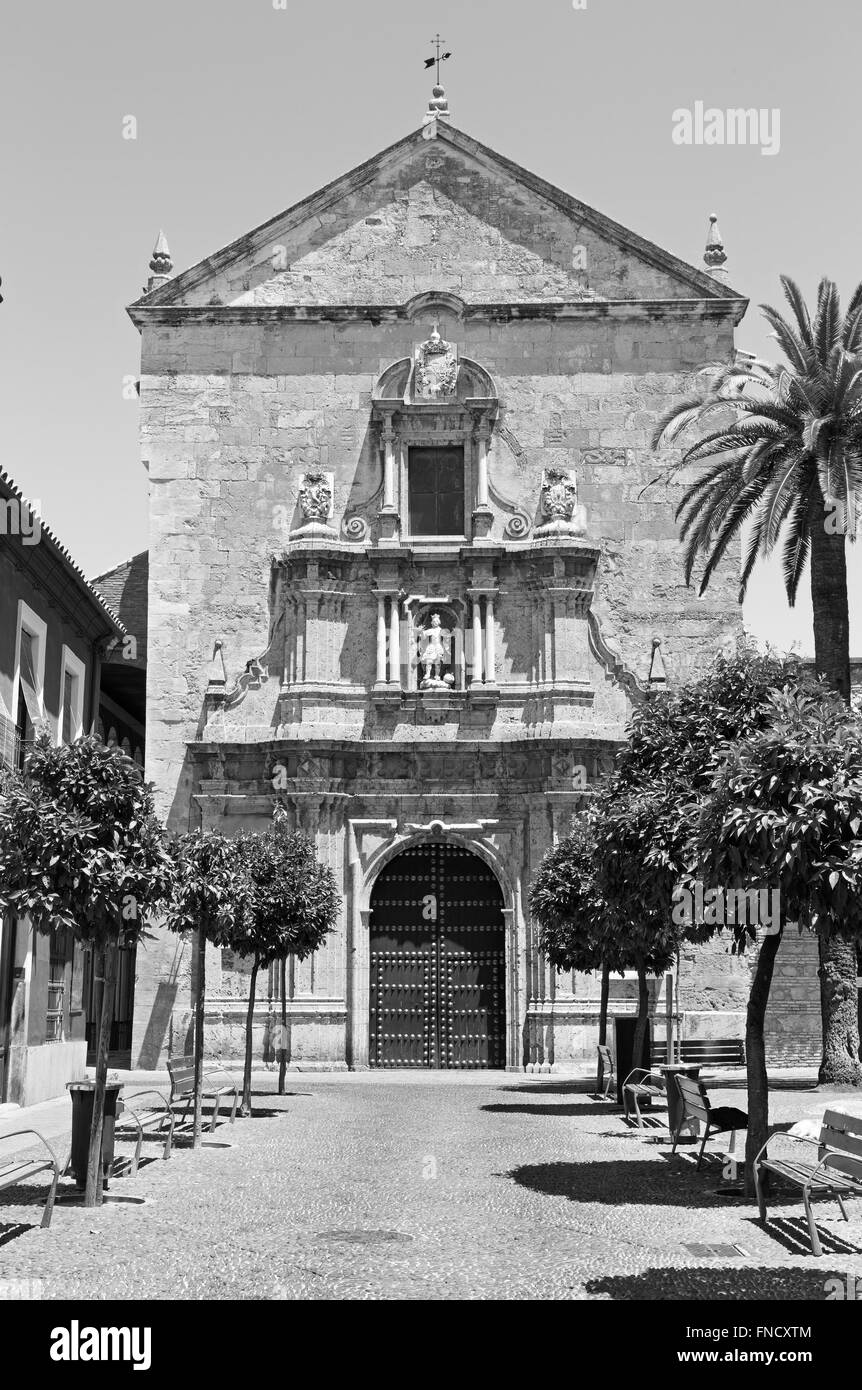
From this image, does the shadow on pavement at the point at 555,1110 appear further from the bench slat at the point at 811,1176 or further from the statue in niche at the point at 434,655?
the statue in niche at the point at 434,655

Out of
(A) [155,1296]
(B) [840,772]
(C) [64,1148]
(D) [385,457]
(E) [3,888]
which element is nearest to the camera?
(A) [155,1296]

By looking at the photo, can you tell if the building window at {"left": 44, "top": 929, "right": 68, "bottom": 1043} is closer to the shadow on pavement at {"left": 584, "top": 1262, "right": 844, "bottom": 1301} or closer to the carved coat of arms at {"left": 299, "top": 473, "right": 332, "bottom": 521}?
the carved coat of arms at {"left": 299, "top": 473, "right": 332, "bottom": 521}

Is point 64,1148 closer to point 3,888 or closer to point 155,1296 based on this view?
point 3,888

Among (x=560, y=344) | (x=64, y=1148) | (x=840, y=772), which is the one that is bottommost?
(x=64, y=1148)

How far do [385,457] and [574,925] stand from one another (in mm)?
13654

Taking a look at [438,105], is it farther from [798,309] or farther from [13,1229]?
[13,1229]

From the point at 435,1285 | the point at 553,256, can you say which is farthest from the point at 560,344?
the point at 435,1285

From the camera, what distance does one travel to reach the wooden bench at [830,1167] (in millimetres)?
11898

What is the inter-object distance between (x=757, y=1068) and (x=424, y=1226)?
365 centimetres

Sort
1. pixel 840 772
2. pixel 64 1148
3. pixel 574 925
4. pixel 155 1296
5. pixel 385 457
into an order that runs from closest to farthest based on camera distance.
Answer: pixel 155 1296
pixel 840 772
pixel 64 1148
pixel 574 925
pixel 385 457

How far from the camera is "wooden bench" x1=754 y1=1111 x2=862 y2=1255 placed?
11.9 meters

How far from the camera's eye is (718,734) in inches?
652

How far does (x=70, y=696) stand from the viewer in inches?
1222

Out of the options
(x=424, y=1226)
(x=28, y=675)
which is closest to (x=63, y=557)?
(x=28, y=675)
